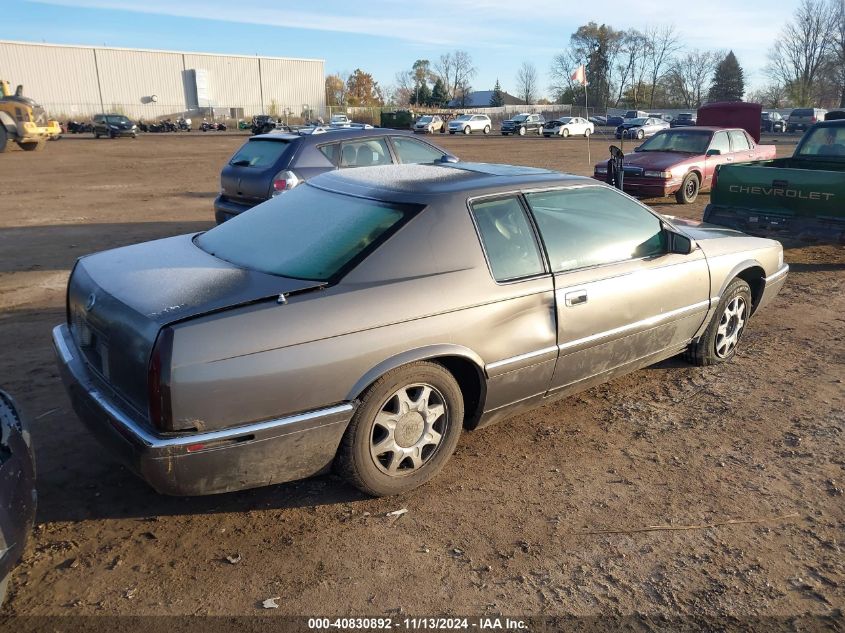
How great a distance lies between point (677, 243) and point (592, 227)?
2.15 feet

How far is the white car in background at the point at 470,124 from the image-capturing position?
50.9m

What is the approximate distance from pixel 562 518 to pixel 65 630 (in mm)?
2181

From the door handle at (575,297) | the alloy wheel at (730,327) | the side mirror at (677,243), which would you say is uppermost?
the side mirror at (677,243)

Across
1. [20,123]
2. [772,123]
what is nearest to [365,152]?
[20,123]

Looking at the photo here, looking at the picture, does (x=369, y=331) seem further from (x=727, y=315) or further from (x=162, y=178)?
(x=162, y=178)

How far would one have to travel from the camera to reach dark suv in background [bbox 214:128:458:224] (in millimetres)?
8289

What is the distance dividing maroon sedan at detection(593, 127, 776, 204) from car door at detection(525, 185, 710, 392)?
28.9ft

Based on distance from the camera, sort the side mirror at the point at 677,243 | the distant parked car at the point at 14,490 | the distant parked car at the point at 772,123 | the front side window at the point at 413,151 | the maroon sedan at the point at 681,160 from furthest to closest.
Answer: the distant parked car at the point at 772,123 < the maroon sedan at the point at 681,160 < the front side window at the point at 413,151 < the side mirror at the point at 677,243 < the distant parked car at the point at 14,490

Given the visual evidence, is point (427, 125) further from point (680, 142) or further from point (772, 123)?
point (680, 142)

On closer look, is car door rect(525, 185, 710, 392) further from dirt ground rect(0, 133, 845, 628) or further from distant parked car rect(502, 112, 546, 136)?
distant parked car rect(502, 112, 546, 136)

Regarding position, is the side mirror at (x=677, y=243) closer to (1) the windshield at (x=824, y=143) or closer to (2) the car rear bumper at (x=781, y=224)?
(2) the car rear bumper at (x=781, y=224)

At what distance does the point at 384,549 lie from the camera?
3.01 m

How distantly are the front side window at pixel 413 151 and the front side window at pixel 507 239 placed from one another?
5298 mm

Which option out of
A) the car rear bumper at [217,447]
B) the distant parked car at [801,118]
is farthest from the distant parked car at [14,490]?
the distant parked car at [801,118]
